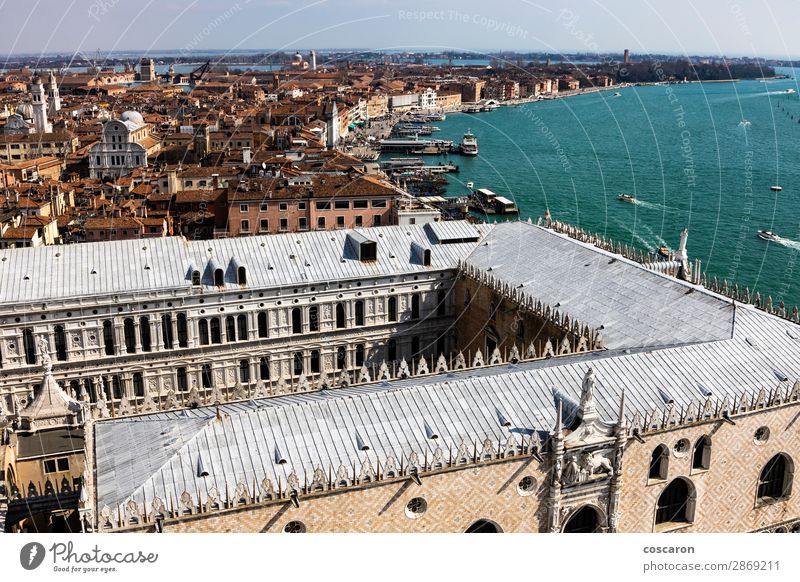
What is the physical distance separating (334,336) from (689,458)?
1432 centimetres

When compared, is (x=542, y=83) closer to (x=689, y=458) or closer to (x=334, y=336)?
(x=334, y=336)

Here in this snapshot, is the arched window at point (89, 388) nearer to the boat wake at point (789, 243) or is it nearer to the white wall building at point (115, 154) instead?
the boat wake at point (789, 243)

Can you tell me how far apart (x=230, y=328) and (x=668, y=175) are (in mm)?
58925

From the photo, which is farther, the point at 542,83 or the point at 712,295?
the point at 542,83

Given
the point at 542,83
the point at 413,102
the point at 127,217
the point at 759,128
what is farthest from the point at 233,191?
the point at 542,83

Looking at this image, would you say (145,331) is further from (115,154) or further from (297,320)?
(115,154)

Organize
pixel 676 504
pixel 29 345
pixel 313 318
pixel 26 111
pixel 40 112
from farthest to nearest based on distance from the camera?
pixel 26 111, pixel 40 112, pixel 313 318, pixel 29 345, pixel 676 504

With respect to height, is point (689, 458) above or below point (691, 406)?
below

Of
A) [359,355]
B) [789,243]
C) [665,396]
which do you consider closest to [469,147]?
[789,243]

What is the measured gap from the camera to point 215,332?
28109mm

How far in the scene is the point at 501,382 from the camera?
1808 cm

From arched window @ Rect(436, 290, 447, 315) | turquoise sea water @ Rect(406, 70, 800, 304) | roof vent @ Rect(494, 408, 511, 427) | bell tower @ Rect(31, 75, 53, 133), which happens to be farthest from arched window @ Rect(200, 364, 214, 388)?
bell tower @ Rect(31, 75, 53, 133)

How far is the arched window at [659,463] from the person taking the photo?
17.8 metres

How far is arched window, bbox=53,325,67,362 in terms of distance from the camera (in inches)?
1040
